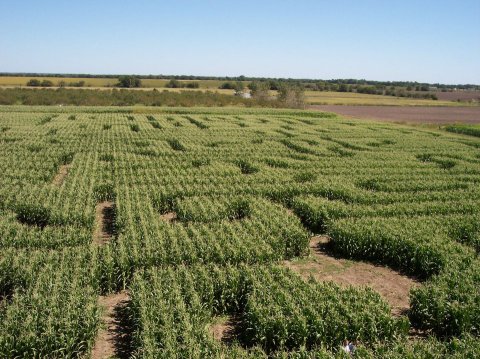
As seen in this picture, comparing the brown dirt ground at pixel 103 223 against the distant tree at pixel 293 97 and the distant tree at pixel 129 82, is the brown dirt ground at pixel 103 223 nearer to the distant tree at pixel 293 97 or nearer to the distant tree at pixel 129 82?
the distant tree at pixel 293 97

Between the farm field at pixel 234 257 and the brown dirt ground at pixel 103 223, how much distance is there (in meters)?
0.09

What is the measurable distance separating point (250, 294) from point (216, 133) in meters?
35.5

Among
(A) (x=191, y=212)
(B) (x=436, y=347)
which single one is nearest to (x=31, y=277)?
(A) (x=191, y=212)

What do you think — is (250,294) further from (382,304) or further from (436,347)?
(436,347)

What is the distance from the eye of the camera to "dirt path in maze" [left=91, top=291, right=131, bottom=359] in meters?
10.2

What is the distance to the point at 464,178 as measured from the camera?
94.4 ft

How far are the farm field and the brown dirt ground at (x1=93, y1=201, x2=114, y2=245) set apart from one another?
0.29ft

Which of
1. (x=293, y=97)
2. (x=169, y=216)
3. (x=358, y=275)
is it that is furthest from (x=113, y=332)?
(x=293, y=97)

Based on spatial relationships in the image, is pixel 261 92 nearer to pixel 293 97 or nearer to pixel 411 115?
pixel 293 97

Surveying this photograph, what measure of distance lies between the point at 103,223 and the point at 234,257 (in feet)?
26.8

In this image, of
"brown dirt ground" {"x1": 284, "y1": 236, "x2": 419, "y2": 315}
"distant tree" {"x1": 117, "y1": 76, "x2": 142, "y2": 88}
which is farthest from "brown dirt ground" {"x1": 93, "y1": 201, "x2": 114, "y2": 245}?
"distant tree" {"x1": 117, "y1": 76, "x2": 142, "y2": 88}

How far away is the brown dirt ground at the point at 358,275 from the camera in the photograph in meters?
13.8

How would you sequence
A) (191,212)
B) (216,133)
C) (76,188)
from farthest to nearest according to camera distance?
(216,133) → (76,188) → (191,212)

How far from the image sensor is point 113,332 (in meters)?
11.1
